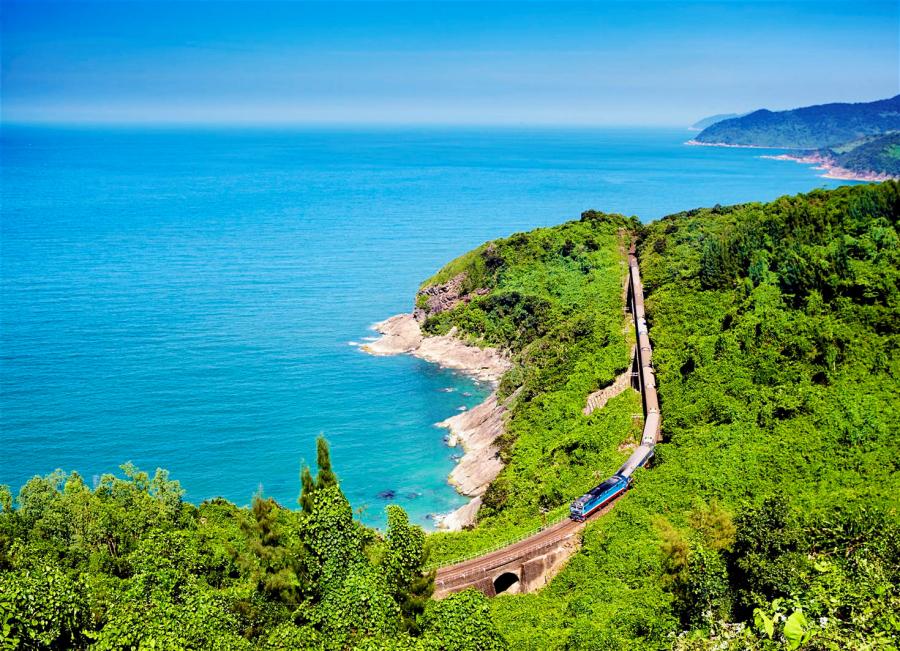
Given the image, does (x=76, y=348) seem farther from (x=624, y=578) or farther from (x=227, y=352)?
(x=624, y=578)

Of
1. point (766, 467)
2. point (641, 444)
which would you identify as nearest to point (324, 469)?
point (641, 444)

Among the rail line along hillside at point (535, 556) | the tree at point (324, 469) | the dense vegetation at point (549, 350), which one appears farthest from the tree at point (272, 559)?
the dense vegetation at point (549, 350)

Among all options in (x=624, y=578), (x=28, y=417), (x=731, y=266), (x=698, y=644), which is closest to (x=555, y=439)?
(x=624, y=578)

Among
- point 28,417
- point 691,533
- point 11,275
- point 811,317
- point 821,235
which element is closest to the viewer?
point 691,533

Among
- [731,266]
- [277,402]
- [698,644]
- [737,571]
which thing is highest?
[731,266]

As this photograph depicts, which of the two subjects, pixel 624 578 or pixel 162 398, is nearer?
pixel 624 578

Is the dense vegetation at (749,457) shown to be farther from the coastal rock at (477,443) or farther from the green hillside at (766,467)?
the coastal rock at (477,443)

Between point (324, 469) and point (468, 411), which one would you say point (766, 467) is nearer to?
point (324, 469)
